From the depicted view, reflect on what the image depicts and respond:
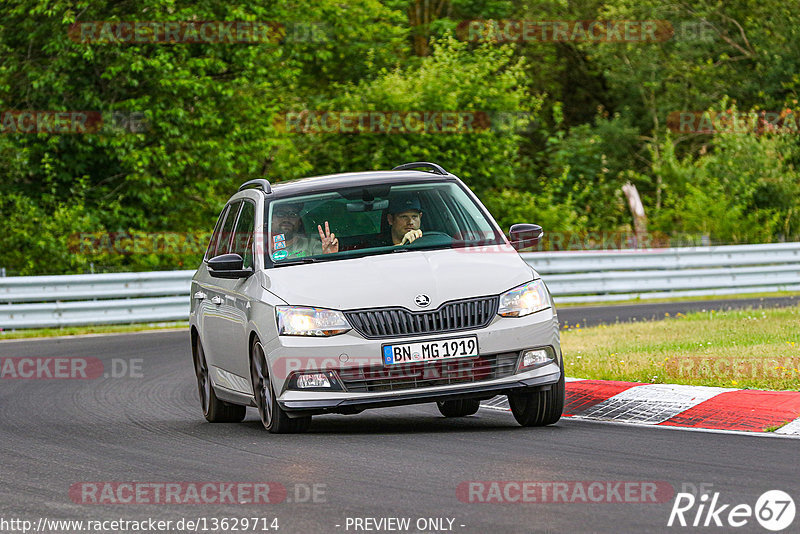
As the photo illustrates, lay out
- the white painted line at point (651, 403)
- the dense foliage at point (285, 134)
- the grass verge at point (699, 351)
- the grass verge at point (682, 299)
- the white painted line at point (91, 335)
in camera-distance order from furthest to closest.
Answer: the dense foliage at point (285, 134)
the grass verge at point (682, 299)
the white painted line at point (91, 335)
the grass verge at point (699, 351)
the white painted line at point (651, 403)

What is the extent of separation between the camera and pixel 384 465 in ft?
25.9

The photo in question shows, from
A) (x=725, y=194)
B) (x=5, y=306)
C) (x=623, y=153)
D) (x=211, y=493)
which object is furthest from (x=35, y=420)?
(x=623, y=153)

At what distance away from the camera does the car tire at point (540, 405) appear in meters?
9.36

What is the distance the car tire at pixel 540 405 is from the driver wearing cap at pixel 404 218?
1.36 meters

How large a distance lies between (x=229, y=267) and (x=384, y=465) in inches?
107

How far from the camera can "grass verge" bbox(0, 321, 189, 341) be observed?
898 inches

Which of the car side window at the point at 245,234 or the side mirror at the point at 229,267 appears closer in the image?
the side mirror at the point at 229,267

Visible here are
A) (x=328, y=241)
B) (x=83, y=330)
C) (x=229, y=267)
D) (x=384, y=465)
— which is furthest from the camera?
(x=83, y=330)

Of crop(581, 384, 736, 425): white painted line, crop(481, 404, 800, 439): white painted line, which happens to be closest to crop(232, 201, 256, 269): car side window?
crop(481, 404, 800, 439): white painted line

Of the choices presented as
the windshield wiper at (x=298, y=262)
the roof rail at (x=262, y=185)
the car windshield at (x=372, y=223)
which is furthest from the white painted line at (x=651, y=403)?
the roof rail at (x=262, y=185)

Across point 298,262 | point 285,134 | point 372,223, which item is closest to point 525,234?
point 372,223

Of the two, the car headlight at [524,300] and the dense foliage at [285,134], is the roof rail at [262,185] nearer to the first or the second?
the car headlight at [524,300]

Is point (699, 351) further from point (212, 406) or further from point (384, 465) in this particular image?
point (384, 465)

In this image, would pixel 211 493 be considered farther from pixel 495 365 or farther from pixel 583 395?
pixel 583 395
